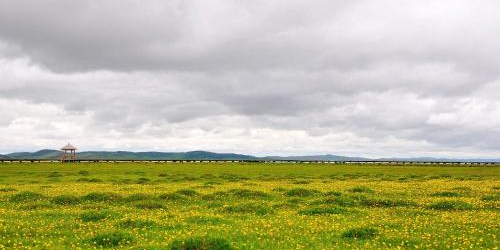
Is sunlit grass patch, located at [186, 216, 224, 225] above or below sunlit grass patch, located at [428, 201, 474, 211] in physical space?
below

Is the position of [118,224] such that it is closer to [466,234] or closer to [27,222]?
[27,222]

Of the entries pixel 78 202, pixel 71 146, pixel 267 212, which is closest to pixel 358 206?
pixel 267 212

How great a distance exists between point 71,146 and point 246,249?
166m

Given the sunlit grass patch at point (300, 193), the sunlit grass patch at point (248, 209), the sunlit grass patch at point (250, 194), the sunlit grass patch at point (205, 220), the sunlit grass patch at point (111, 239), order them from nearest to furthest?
the sunlit grass patch at point (111, 239) < the sunlit grass patch at point (205, 220) < the sunlit grass patch at point (248, 209) < the sunlit grass patch at point (250, 194) < the sunlit grass patch at point (300, 193)

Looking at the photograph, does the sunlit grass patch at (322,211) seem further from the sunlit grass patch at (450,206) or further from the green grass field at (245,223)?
the sunlit grass patch at (450,206)

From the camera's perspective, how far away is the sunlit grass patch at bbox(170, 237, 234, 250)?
13227 mm

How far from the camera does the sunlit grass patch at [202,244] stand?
43.4ft

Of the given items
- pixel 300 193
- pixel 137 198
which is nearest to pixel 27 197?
pixel 137 198

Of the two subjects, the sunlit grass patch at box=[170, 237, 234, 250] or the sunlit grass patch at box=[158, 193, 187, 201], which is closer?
the sunlit grass patch at box=[170, 237, 234, 250]

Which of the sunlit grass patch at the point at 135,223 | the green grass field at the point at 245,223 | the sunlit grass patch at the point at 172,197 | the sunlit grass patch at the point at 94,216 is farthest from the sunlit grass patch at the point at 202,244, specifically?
the sunlit grass patch at the point at 172,197

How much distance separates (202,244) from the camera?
13422 mm

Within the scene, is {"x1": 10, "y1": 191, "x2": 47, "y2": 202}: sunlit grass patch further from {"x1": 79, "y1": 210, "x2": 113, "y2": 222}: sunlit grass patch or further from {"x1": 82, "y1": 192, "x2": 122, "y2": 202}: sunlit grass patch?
{"x1": 79, "y1": 210, "x2": 113, "y2": 222}: sunlit grass patch

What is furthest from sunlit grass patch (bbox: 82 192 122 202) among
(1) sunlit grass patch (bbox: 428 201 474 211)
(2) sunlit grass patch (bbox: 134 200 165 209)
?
(1) sunlit grass patch (bbox: 428 201 474 211)

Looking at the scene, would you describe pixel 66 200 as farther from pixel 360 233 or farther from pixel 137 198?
pixel 360 233
